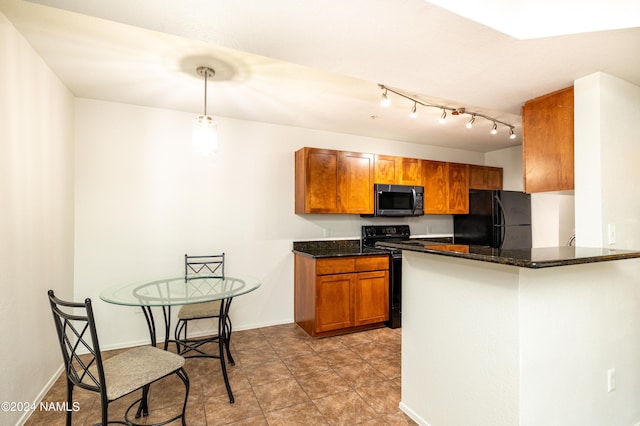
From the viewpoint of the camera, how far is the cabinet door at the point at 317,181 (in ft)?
11.8

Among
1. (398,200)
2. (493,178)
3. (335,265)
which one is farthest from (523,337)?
(493,178)

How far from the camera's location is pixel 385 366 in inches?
108

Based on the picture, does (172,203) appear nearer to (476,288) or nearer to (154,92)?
(154,92)

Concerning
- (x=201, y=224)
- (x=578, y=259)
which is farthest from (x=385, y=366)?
(x=201, y=224)

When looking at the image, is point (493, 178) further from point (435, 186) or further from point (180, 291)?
point (180, 291)

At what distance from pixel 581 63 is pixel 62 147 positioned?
396 cm

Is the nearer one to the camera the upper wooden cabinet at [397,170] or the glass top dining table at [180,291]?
the glass top dining table at [180,291]

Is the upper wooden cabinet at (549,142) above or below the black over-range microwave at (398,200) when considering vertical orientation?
above

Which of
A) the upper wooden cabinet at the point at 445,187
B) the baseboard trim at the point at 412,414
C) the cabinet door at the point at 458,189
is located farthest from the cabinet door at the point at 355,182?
the baseboard trim at the point at 412,414

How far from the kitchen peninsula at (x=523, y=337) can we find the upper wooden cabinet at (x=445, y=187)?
8.44 ft

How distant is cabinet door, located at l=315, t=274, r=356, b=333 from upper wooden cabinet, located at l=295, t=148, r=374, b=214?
0.84 m

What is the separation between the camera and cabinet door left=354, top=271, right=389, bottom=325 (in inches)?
140

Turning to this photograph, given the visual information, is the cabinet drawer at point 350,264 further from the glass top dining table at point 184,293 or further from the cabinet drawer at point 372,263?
the glass top dining table at point 184,293

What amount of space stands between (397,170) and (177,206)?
2.82m
